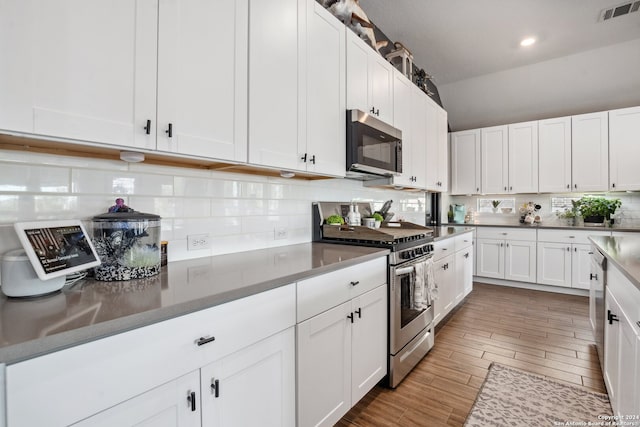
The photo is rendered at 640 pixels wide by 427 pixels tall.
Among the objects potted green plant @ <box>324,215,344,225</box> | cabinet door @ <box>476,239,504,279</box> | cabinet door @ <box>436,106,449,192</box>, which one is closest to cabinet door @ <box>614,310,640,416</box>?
potted green plant @ <box>324,215,344,225</box>

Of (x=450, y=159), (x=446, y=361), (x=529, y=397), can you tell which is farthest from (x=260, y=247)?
(x=450, y=159)

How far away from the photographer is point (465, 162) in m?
5.08

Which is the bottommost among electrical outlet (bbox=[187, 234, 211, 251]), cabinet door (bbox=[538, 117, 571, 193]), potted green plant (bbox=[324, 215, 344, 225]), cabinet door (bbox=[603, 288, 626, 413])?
cabinet door (bbox=[603, 288, 626, 413])

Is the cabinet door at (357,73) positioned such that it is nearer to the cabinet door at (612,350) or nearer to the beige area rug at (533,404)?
the cabinet door at (612,350)

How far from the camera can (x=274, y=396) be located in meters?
1.21

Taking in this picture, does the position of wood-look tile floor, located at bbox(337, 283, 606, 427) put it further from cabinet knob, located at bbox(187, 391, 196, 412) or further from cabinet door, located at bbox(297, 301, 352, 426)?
cabinet knob, located at bbox(187, 391, 196, 412)

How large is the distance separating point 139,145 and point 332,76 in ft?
4.42

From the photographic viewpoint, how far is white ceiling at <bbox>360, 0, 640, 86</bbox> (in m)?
2.86

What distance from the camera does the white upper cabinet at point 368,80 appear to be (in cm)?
221

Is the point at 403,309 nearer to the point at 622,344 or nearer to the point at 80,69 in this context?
the point at 622,344

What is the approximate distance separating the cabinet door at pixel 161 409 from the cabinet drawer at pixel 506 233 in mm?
4777

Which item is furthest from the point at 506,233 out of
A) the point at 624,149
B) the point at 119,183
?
the point at 119,183

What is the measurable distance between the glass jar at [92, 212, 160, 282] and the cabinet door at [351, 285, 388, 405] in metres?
1.02

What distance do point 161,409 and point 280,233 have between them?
130cm
